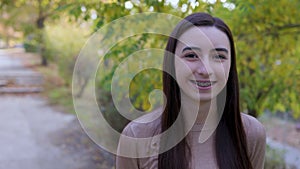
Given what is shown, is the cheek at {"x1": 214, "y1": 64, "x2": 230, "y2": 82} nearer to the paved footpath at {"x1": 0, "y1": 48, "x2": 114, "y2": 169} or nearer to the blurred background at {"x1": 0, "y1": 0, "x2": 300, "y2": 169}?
the blurred background at {"x1": 0, "y1": 0, "x2": 300, "y2": 169}

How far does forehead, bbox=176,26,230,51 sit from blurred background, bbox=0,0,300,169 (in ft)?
3.03

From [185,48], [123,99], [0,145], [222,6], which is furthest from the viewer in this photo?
[0,145]

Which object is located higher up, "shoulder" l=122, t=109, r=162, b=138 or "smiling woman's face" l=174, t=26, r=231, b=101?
"smiling woman's face" l=174, t=26, r=231, b=101

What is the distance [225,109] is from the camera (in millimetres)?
1174

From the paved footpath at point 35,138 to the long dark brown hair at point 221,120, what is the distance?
3.53 metres

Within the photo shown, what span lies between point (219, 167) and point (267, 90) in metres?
2.31

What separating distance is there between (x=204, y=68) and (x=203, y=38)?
9 cm

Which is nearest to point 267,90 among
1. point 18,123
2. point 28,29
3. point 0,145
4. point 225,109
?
point 225,109

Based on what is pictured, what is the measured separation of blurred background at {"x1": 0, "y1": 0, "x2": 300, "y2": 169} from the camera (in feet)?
7.93

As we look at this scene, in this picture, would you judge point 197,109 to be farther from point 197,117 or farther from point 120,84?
point 120,84

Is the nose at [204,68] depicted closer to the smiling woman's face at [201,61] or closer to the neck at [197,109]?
the smiling woman's face at [201,61]

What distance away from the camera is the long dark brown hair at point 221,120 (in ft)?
3.53

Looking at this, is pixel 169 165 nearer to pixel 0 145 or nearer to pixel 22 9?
pixel 0 145

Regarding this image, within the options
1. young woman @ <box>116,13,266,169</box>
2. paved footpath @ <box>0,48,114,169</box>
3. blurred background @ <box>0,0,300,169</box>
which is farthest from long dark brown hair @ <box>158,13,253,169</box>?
paved footpath @ <box>0,48,114,169</box>
